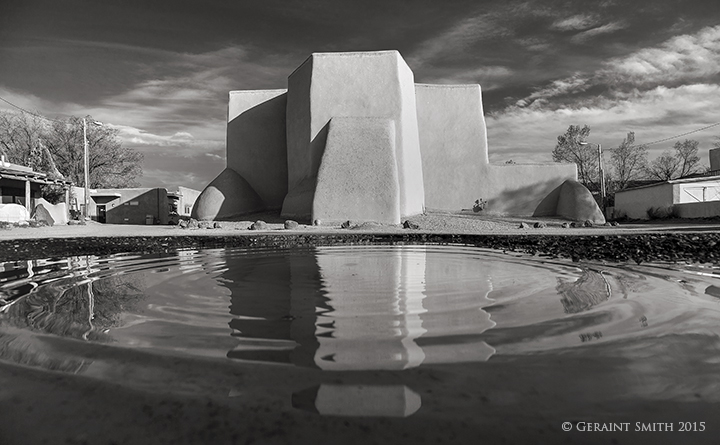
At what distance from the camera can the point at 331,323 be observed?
189 cm

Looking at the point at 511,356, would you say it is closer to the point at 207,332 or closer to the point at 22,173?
the point at 207,332

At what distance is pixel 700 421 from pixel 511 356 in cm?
50

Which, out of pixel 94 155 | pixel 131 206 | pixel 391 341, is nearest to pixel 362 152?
pixel 391 341

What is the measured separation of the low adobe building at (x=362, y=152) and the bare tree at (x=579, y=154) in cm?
1317

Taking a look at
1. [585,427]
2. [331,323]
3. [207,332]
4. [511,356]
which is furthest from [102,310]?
Answer: [585,427]

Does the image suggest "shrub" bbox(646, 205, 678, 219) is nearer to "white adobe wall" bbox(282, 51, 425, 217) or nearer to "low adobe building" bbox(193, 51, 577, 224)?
"low adobe building" bbox(193, 51, 577, 224)

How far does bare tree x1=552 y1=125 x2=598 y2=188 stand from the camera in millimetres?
33375

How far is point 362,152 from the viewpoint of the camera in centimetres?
1727

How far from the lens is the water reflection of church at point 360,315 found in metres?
1.42

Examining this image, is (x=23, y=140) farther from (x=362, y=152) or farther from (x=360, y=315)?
(x=360, y=315)

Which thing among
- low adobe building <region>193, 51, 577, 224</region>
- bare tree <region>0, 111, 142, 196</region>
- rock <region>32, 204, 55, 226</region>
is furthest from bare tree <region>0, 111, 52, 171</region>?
low adobe building <region>193, 51, 577, 224</region>

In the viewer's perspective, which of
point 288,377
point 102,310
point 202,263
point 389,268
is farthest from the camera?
point 202,263

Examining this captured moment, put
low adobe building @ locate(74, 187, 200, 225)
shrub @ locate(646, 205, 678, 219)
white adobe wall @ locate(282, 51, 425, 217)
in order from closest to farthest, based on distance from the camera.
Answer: white adobe wall @ locate(282, 51, 425, 217) → shrub @ locate(646, 205, 678, 219) → low adobe building @ locate(74, 187, 200, 225)

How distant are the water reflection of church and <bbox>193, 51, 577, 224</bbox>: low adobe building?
12763 millimetres
